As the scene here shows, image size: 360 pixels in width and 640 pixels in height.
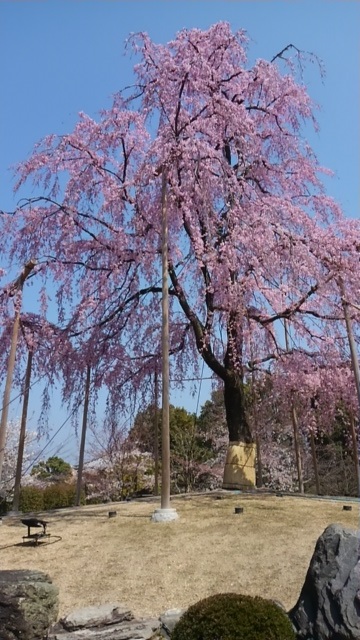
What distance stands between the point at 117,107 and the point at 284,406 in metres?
10.3

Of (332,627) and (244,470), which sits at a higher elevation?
(244,470)

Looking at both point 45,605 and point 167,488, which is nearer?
point 45,605

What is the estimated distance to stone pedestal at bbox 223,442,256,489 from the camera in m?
15.6

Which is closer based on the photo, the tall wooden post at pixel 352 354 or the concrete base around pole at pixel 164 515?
the concrete base around pole at pixel 164 515

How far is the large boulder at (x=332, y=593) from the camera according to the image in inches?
271

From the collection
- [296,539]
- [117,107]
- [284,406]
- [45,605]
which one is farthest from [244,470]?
[117,107]

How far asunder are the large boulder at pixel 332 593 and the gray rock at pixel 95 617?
2.43 m

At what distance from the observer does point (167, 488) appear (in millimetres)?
12062

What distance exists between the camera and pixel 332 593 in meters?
7.14

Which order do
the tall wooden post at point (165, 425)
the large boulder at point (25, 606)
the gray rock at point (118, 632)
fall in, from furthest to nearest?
the tall wooden post at point (165, 425), the large boulder at point (25, 606), the gray rock at point (118, 632)

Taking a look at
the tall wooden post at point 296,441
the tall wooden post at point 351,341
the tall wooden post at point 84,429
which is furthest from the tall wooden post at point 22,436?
the tall wooden post at point 351,341

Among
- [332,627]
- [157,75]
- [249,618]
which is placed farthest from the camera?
[157,75]

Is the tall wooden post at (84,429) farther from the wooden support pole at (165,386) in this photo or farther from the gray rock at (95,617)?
the gray rock at (95,617)

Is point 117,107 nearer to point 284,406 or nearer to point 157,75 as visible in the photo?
point 157,75
